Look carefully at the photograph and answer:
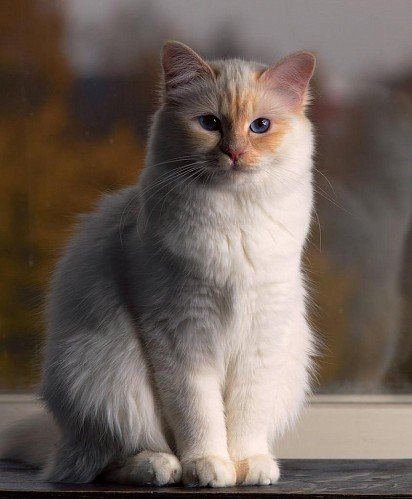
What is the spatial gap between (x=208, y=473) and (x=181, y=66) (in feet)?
2.12

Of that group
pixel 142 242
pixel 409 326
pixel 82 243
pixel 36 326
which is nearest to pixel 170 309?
pixel 142 242

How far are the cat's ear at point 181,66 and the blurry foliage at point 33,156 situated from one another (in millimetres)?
742

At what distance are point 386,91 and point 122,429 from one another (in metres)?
1.15

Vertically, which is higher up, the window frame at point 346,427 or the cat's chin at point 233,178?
the cat's chin at point 233,178

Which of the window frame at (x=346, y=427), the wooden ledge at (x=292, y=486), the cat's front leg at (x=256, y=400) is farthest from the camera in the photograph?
the window frame at (x=346, y=427)

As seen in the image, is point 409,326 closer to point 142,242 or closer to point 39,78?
point 142,242

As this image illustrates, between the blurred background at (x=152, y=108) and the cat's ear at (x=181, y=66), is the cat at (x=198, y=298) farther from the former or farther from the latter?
the blurred background at (x=152, y=108)

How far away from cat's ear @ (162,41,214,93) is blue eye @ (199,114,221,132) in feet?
0.24

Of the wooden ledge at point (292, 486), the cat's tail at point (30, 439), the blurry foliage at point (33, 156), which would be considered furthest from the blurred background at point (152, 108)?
the wooden ledge at point (292, 486)

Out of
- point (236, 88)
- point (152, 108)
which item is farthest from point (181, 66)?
point (152, 108)

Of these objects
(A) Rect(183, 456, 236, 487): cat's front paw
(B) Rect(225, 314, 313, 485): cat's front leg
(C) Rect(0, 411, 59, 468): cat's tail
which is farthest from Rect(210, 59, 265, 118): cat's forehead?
(C) Rect(0, 411, 59, 468): cat's tail

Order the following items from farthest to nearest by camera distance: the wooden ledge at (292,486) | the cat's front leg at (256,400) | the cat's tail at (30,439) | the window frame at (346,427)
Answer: the window frame at (346,427)
the cat's tail at (30,439)
the cat's front leg at (256,400)
the wooden ledge at (292,486)

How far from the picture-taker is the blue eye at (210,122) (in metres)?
1.40

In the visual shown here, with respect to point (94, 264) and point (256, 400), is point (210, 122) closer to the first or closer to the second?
point (94, 264)
